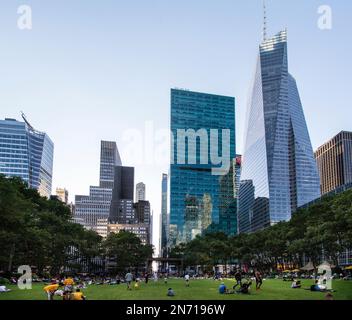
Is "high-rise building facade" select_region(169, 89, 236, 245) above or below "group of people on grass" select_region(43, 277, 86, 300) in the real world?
above

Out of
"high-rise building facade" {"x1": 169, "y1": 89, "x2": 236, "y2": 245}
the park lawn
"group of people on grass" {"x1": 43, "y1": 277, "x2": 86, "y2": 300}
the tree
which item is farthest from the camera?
the tree

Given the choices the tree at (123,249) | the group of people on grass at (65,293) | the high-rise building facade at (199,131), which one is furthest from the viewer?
the tree at (123,249)

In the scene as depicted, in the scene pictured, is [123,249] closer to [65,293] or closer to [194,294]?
[194,294]

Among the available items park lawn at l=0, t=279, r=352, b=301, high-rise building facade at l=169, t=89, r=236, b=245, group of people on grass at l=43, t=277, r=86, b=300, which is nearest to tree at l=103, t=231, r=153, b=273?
park lawn at l=0, t=279, r=352, b=301

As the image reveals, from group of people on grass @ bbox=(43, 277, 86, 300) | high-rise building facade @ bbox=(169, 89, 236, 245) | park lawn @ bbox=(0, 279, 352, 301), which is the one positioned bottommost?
park lawn @ bbox=(0, 279, 352, 301)

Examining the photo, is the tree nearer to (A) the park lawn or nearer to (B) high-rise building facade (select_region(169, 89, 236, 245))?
(A) the park lawn

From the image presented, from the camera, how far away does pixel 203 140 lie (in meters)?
11.3

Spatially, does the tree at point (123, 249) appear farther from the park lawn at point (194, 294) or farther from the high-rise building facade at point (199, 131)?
the high-rise building facade at point (199, 131)

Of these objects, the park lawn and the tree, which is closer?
the park lawn

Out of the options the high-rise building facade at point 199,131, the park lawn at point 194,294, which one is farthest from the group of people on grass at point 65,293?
the high-rise building facade at point 199,131

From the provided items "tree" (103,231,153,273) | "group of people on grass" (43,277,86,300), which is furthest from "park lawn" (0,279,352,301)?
"tree" (103,231,153,273)

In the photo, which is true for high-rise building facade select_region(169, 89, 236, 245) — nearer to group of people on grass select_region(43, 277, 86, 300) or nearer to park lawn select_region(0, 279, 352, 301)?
group of people on grass select_region(43, 277, 86, 300)

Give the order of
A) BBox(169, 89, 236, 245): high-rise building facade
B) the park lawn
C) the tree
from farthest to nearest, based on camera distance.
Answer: the tree
the park lawn
BBox(169, 89, 236, 245): high-rise building facade

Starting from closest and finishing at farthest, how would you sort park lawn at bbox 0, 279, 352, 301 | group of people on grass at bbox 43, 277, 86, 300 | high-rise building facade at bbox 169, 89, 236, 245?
1. high-rise building facade at bbox 169, 89, 236, 245
2. group of people on grass at bbox 43, 277, 86, 300
3. park lawn at bbox 0, 279, 352, 301
